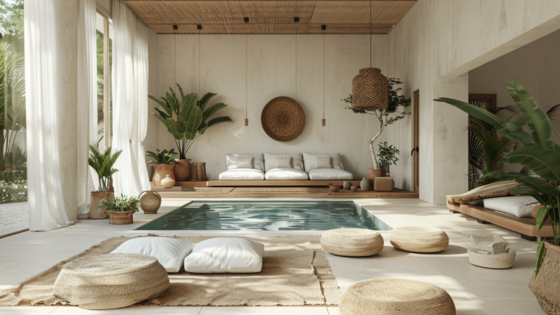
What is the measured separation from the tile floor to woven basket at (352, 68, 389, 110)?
2378 millimetres

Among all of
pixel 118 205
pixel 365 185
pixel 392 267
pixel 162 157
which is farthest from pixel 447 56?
pixel 162 157

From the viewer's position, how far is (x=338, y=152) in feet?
34.9

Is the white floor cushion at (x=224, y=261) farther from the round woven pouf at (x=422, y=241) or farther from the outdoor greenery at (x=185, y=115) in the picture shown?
the outdoor greenery at (x=185, y=115)

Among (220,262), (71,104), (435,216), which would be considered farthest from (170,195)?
(220,262)

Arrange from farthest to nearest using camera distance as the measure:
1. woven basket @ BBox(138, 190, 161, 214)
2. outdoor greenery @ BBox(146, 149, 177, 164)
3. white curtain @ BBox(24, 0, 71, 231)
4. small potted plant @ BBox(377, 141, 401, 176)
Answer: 1. outdoor greenery @ BBox(146, 149, 177, 164)
2. small potted plant @ BBox(377, 141, 401, 176)
3. woven basket @ BBox(138, 190, 161, 214)
4. white curtain @ BBox(24, 0, 71, 231)

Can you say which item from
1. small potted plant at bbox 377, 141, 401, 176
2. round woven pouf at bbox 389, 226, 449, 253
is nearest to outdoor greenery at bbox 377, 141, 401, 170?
small potted plant at bbox 377, 141, 401, 176

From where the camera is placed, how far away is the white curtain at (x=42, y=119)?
5023 millimetres

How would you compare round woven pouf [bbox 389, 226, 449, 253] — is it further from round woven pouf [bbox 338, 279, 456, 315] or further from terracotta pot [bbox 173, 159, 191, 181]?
terracotta pot [bbox 173, 159, 191, 181]

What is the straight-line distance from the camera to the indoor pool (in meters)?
5.43

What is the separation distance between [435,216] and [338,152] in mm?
4781

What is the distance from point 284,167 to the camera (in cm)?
1001

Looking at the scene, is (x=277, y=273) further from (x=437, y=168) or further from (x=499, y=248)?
(x=437, y=168)

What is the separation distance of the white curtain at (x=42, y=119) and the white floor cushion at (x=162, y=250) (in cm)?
241

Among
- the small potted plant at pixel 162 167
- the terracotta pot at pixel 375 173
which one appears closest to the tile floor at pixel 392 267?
the terracotta pot at pixel 375 173
